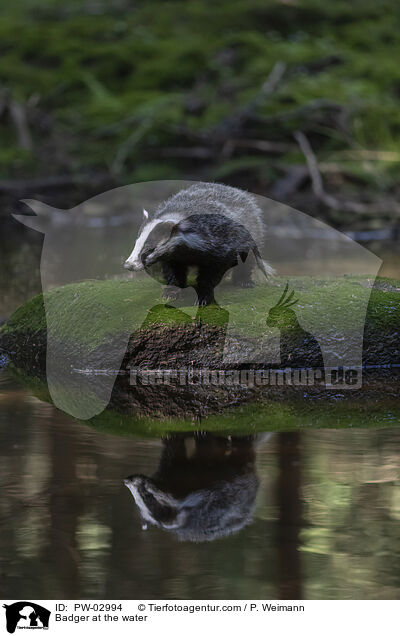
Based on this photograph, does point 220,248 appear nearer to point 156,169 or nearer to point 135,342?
point 135,342

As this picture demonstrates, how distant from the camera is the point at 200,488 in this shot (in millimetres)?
4711

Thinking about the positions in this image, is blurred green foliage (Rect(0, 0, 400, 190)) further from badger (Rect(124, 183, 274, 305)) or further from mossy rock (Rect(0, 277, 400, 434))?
badger (Rect(124, 183, 274, 305))

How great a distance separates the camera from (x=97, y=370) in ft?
24.4

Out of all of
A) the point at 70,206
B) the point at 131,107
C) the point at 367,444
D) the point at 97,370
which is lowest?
the point at 70,206

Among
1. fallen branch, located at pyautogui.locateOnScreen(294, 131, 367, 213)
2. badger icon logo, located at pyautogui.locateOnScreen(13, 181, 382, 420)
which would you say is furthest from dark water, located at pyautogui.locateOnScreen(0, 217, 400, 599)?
fallen branch, located at pyautogui.locateOnScreen(294, 131, 367, 213)

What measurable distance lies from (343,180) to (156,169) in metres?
3.84

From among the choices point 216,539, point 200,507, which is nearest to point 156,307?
point 200,507

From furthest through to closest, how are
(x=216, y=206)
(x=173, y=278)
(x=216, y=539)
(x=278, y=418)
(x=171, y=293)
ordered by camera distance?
(x=171, y=293) → (x=173, y=278) → (x=216, y=206) → (x=278, y=418) → (x=216, y=539)

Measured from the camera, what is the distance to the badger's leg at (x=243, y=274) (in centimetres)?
770

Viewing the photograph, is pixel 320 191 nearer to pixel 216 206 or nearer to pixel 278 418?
pixel 216 206

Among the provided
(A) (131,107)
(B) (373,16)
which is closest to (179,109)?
(A) (131,107)
